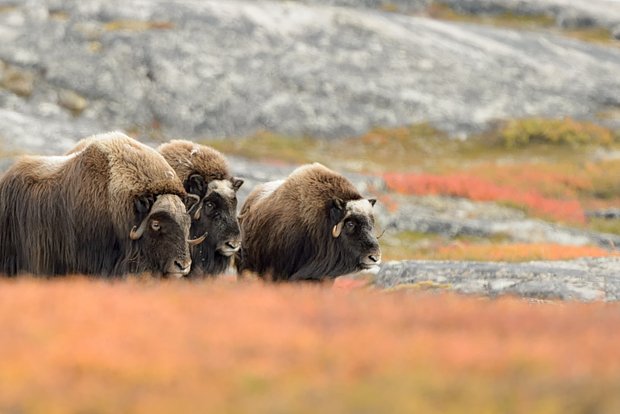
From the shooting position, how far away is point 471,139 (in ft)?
135

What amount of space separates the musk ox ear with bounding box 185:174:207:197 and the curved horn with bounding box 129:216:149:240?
225cm

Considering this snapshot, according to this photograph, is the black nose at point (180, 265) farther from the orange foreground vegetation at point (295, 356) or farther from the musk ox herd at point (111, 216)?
the orange foreground vegetation at point (295, 356)

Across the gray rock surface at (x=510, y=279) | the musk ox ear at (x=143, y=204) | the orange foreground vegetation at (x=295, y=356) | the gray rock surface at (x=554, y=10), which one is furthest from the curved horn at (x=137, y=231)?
the gray rock surface at (x=554, y=10)

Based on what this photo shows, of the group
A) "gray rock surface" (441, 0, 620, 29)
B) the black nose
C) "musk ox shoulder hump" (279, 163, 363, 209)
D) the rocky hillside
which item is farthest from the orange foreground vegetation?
"gray rock surface" (441, 0, 620, 29)

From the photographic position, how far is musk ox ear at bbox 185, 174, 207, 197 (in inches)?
518

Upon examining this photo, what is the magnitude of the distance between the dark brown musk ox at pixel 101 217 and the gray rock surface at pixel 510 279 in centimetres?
514

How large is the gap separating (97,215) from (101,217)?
0.17 feet

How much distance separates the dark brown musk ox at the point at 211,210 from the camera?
13.0 m

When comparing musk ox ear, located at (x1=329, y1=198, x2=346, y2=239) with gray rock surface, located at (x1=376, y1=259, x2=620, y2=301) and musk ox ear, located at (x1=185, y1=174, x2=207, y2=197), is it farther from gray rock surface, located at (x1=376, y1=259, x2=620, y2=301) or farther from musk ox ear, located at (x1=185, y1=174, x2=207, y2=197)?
musk ox ear, located at (x1=185, y1=174, x2=207, y2=197)

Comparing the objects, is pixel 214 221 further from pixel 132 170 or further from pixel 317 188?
pixel 132 170

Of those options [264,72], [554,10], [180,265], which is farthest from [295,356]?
[554,10]

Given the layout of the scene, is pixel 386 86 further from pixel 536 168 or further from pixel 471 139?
pixel 536 168

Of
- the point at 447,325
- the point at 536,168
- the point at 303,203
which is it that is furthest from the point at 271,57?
the point at 447,325

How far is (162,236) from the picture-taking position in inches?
433
